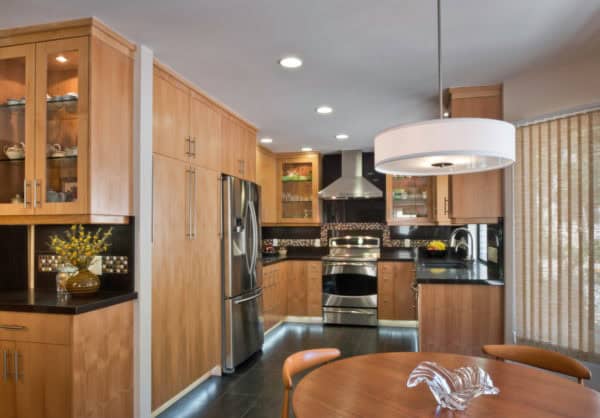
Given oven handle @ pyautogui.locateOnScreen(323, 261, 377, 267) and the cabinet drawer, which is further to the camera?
oven handle @ pyautogui.locateOnScreen(323, 261, 377, 267)

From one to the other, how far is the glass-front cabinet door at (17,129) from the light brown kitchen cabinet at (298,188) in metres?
4.05

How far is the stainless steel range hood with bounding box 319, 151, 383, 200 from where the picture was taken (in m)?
5.79

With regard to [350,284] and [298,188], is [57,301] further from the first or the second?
[298,188]

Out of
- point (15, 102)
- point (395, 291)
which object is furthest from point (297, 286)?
point (15, 102)

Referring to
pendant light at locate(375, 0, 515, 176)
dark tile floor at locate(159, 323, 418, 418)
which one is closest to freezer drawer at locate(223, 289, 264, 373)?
dark tile floor at locate(159, 323, 418, 418)

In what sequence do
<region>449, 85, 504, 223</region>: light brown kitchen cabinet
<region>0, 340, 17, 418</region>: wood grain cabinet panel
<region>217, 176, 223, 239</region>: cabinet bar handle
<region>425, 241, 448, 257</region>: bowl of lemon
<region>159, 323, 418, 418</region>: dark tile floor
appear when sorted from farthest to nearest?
<region>425, 241, 448, 257</region>: bowl of lemon
<region>217, 176, 223, 239</region>: cabinet bar handle
<region>449, 85, 504, 223</region>: light brown kitchen cabinet
<region>159, 323, 418, 418</region>: dark tile floor
<region>0, 340, 17, 418</region>: wood grain cabinet panel

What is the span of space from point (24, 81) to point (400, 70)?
2440 millimetres

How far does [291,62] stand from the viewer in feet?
9.25

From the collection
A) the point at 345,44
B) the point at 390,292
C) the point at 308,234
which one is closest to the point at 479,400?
the point at 345,44

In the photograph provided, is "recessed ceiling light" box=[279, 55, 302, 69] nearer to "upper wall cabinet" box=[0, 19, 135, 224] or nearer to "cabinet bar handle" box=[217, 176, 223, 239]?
"upper wall cabinet" box=[0, 19, 135, 224]


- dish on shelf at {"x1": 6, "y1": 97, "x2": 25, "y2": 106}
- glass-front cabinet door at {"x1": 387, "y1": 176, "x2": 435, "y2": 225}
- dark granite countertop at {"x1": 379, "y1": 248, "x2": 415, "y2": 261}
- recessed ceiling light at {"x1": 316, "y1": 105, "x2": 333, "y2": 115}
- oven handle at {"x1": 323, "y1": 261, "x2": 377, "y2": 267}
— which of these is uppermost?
recessed ceiling light at {"x1": 316, "y1": 105, "x2": 333, "y2": 115}

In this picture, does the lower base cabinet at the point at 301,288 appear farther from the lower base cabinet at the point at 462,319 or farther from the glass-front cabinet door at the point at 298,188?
the lower base cabinet at the point at 462,319

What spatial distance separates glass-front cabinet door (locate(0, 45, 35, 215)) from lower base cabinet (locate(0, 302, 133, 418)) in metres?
0.68

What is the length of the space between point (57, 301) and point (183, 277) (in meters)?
0.95
